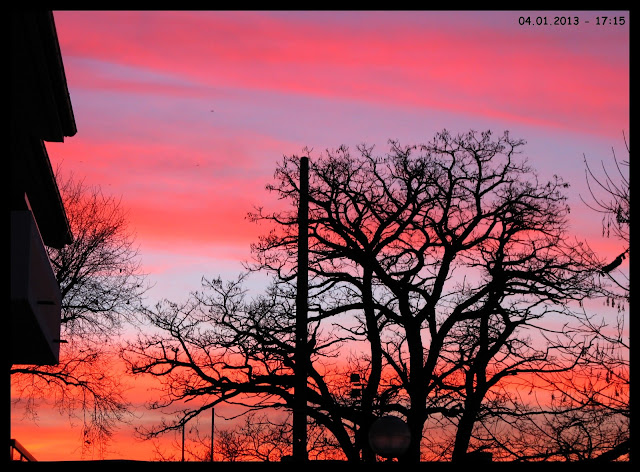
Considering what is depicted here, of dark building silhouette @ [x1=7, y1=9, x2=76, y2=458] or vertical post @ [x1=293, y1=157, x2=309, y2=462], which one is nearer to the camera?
dark building silhouette @ [x1=7, y1=9, x2=76, y2=458]

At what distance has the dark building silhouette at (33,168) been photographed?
42.5ft

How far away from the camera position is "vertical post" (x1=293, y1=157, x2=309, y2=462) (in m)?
19.0

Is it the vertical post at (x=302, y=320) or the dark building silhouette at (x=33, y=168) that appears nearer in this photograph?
the dark building silhouette at (x=33, y=168)

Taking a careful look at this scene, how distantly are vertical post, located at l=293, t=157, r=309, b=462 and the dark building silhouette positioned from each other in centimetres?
497

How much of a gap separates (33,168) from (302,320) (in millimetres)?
6587

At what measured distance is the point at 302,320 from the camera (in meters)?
20.7

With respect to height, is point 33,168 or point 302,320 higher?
point 33,168

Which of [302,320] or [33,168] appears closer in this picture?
[33,168]

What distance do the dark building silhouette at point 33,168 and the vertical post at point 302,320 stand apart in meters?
4.97

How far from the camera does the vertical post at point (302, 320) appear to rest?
18953mm

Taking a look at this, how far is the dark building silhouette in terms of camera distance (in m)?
13.0

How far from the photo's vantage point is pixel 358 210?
1085 inches
